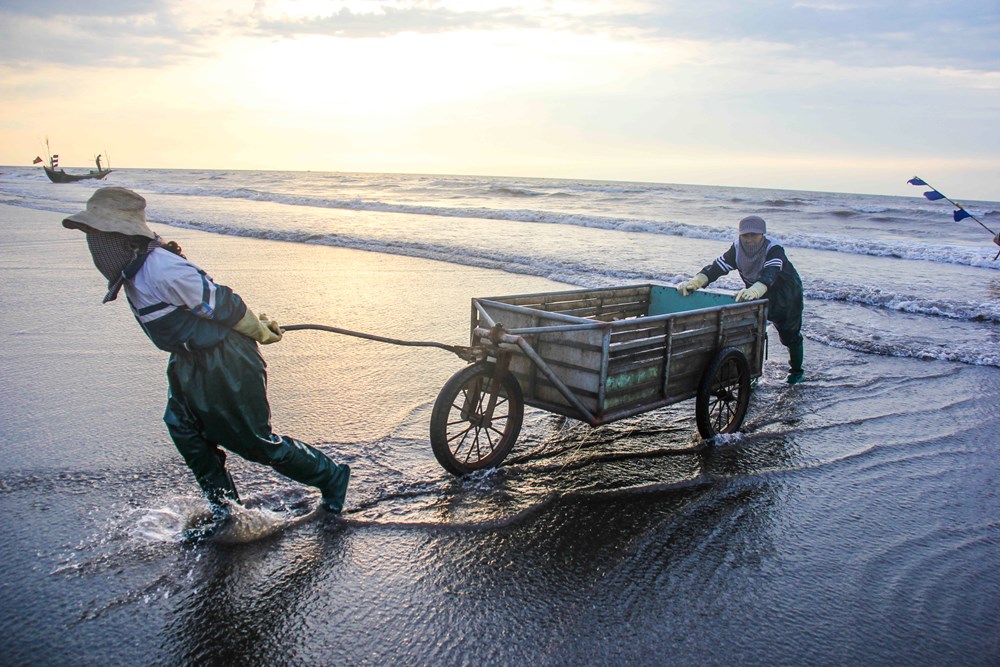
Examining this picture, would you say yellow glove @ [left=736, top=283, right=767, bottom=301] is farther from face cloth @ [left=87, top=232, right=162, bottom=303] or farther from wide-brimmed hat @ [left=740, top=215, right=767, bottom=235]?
face cloth @ [left=87, top=232, right=162, bottom=303]

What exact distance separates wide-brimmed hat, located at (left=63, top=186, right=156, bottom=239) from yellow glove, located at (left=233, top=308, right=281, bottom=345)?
0.55 m

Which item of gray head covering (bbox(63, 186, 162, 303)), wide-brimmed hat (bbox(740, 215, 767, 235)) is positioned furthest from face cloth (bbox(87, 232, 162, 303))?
wide-brimmed hat (bbox(740, 215, 767, 235))

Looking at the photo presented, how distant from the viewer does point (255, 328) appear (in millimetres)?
3352

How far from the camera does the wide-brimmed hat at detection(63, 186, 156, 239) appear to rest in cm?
302

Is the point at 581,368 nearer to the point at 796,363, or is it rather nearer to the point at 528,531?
the point at 528,531

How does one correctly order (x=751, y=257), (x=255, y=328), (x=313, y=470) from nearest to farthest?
1. (x=255, y=328)
2. (x=313, y=470)
3. (x=751, y=257)

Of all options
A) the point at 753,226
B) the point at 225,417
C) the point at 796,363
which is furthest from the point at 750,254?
the point at 225,417

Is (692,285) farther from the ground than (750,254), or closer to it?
closer to it

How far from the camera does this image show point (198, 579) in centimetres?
316

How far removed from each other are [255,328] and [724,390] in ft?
11.3

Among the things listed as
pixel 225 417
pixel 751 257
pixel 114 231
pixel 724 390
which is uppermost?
pixel 114 231

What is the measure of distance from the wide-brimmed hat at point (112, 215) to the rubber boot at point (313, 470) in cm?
123

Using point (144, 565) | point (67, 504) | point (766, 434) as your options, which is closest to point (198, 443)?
point (144, 565)

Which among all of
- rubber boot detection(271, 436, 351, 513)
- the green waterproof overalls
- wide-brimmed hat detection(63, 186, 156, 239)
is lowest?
rubber boot detection(271, 436, 351, 513)
